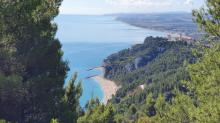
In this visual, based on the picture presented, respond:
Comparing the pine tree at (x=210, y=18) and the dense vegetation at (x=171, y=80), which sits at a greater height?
the pine tree at (x=210, y=18)

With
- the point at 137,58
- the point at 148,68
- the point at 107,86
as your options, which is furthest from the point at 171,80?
the point at 137,58

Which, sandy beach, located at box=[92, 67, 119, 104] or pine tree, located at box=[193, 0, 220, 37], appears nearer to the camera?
pine tree, located at box=[193, 0, 220, 37]

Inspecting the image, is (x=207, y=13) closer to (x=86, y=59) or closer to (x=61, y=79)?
(x=61, y=79)

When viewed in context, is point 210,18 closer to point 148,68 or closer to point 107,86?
point 107,86

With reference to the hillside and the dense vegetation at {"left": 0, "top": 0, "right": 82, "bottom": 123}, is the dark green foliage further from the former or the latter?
the hillside

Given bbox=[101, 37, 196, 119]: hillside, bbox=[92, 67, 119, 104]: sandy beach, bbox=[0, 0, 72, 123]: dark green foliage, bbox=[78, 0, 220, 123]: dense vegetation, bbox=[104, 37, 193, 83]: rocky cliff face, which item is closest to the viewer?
bbox=[0, 0, 72, 123]: dark green foliage

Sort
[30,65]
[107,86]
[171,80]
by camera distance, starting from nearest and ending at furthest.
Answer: [30,65] → [171,80] → [107,86]

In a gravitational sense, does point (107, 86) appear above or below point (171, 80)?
below

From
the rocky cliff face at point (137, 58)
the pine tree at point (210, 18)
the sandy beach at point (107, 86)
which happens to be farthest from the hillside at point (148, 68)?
the pine tree at point (210, 18)

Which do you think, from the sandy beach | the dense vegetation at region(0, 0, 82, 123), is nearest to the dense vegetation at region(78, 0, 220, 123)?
the dense vegetation at region(0, 0, 82, 123)

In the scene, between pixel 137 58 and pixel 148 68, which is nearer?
pixel 148 68

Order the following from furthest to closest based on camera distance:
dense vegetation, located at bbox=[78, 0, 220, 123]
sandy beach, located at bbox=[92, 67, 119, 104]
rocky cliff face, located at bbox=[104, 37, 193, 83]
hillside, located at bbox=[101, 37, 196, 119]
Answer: rocky cliff face, located at bbox=[104, 37, 193, 83] < sandy beach, located at bbox=[92, 67, 119, 104] < hillside, located at bbox=[101, 37, 196, 119] < dense vegetation, located at bbox=[78, 0, 220, 123]

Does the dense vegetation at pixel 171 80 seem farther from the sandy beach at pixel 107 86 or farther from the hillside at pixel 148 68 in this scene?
the sandy beach at pixel 107 86
